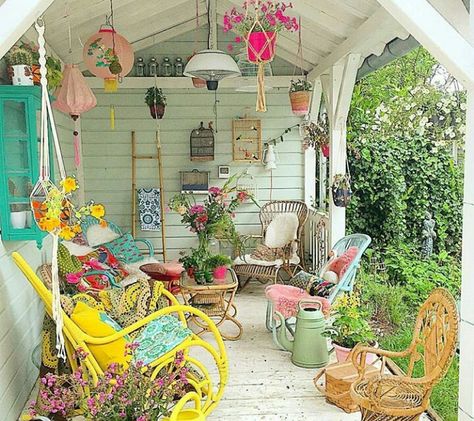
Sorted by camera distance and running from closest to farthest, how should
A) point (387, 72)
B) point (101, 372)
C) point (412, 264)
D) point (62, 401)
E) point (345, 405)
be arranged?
point (62, 401), point (101, 372), point (345, 405), point (412, 264), point (387, 72)

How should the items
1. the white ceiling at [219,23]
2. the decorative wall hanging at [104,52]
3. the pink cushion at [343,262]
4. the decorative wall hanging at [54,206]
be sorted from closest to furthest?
the decorative wall hanging at [54,206]
the decorative wall hanging at [104,52]
the white ceiling at [219,23]
the pink cushion at [343,262]

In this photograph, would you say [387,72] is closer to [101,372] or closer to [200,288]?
[200,288]

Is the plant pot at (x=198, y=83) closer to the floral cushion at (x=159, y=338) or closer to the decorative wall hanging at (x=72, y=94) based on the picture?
the decorative wall hanging at (x=72, y=94)

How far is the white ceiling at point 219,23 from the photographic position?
4203 millimetres

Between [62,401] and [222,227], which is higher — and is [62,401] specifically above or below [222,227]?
below

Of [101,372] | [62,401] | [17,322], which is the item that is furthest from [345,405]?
[17,322]

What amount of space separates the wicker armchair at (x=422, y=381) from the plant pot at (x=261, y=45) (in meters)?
1.81

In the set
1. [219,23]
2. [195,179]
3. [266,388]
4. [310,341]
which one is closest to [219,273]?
[310,341]

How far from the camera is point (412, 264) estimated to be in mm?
6285

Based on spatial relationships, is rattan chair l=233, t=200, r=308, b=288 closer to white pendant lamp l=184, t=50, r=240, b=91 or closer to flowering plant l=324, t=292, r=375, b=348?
flowering plant l=324, t=292, r=375, b=348

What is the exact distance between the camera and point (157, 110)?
21.9ft

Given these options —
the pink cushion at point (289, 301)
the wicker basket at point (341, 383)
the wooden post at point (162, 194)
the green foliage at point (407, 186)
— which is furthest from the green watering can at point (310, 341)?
the wooden post at point (162, 194)

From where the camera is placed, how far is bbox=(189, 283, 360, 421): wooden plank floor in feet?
11.4

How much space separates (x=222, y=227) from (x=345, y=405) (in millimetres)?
2051
